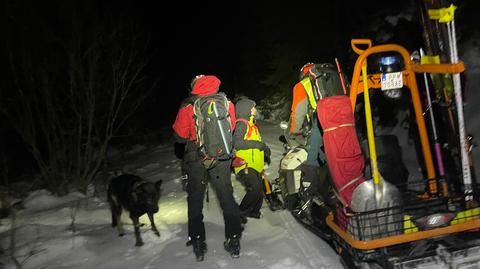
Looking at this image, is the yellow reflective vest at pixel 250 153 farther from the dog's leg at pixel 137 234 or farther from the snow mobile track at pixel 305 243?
the dog's leg at pixel 137 234

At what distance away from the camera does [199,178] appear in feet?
16.1

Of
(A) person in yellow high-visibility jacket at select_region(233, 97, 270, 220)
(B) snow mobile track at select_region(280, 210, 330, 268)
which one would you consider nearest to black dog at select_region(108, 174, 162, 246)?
(A) person in yellow high-visibility jacket at select_region(233, 97, 270, 220)

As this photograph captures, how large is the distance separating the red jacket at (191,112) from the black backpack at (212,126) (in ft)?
0.36

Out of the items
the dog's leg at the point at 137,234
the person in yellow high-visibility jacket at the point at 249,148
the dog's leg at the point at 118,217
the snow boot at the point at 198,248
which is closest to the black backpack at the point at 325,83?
the person in yellow high-visibility jacket at the point at 249,148

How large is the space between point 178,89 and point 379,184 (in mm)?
24421

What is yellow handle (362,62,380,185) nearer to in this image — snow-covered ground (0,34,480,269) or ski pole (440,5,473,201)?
ski pole (440,5,473,201)

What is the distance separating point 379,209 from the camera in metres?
3.44

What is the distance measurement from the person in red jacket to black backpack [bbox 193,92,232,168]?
0.44ft

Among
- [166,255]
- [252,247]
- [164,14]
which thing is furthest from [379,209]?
[164,14]

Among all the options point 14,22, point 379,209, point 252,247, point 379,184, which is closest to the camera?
point 379,209

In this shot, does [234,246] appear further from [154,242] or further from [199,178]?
[154,242]

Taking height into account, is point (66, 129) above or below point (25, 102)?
below

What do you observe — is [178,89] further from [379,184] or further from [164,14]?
[379,184]

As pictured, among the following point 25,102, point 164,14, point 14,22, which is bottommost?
point 25,102
